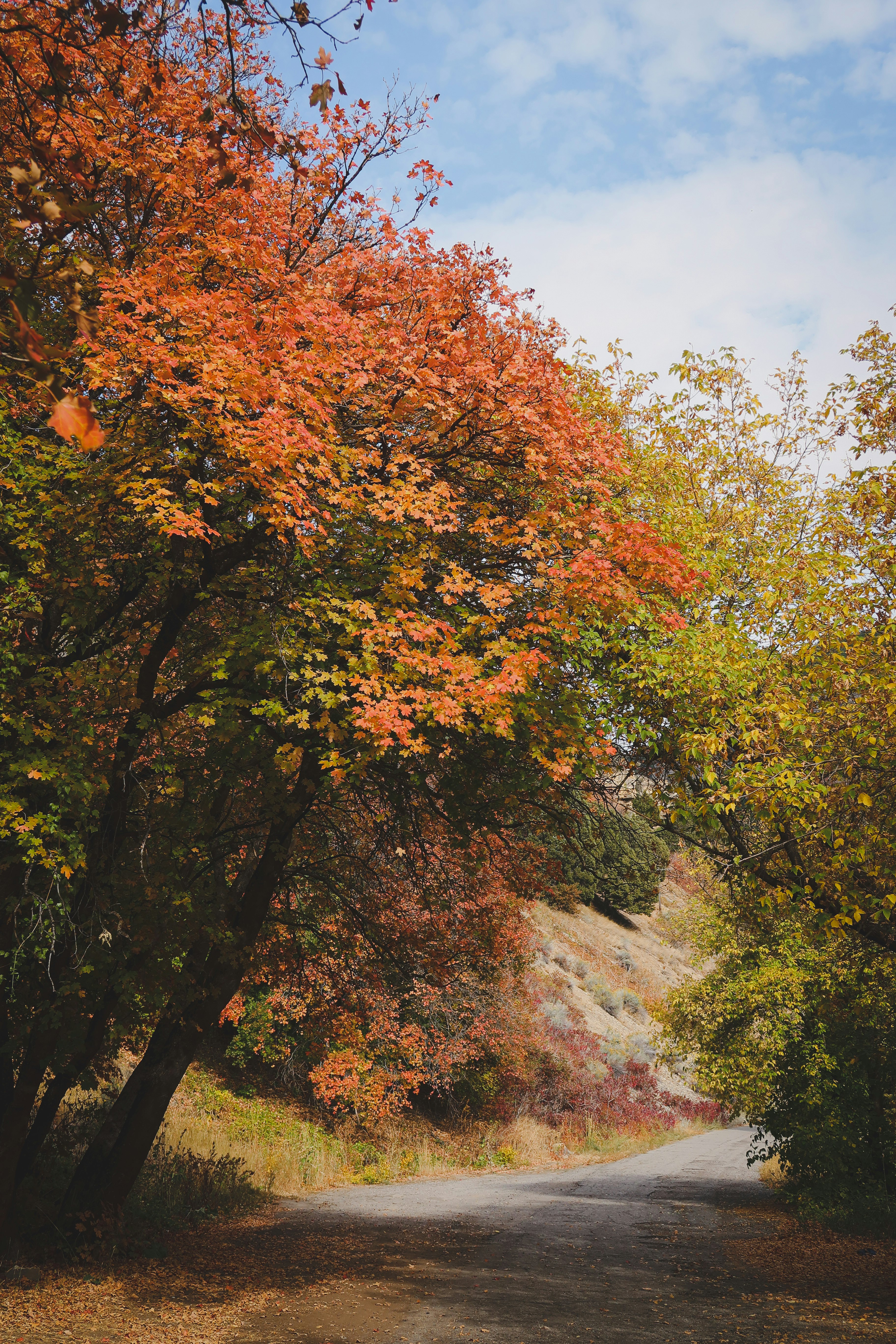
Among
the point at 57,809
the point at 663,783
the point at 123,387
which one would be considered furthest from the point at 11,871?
the point at 663,783

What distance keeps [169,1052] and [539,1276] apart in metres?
4.93

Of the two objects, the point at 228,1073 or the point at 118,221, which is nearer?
the point at 118,221

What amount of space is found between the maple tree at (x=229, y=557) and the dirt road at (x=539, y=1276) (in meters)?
3.13

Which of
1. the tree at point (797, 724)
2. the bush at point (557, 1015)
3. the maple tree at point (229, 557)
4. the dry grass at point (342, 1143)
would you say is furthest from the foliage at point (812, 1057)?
the bush at point (557, 1015)

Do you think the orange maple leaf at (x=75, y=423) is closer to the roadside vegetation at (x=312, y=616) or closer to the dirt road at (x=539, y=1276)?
the roadside vegetation at (x=312, y=616)

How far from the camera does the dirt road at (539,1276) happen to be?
7.62 m

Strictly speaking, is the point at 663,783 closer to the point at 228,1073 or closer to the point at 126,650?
the point at 126,650

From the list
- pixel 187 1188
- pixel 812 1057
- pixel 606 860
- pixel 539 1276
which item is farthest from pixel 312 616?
pixel 606 860

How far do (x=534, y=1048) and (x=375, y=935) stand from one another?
16875 millimetres

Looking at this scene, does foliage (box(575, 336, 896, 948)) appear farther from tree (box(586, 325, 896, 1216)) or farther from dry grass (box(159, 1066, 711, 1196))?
dry grass (box(159, 1066, 711, 1196))

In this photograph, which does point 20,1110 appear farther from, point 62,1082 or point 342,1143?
point 342,1143

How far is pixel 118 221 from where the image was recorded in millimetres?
8953

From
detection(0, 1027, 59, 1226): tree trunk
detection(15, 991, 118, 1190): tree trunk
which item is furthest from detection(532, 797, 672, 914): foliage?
detection(0, 1027, 59, 1226): tree trunk

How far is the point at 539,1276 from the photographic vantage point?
989 centimetres
